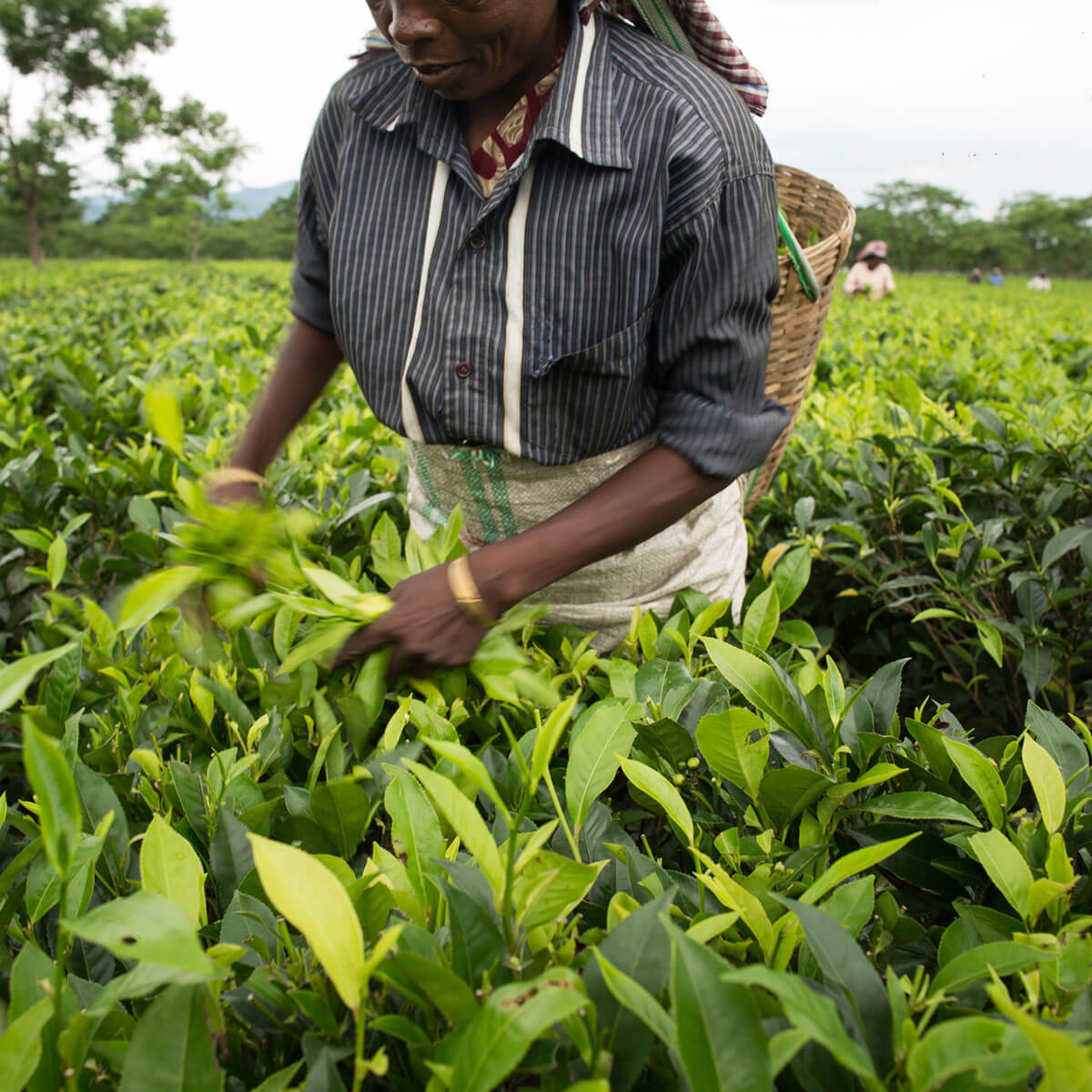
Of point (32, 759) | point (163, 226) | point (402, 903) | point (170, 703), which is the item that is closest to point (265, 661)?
point (170, 703)

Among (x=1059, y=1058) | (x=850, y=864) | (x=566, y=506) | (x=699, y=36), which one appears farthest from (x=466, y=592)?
(x=699, y=36)

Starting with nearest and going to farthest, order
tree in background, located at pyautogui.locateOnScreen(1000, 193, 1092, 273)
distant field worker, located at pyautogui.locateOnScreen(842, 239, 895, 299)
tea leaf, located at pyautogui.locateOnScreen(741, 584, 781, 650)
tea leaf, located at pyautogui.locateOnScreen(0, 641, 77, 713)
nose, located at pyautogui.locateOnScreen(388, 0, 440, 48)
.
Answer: tea leaf, located at pyautogui.locateOnScreen(0, 641, 77, 713) → nose, located at pyautogui.locateOnScreen(388, 0, 440, 48) → tea leaf, located at pyautogui.locateOnScreen(741, 584, 781, 650) → distant field worker, located at pyautogui.locateOnScreen(842, 239, 895, 299) → tree in background, located at pyautogui.locateOnScreen(1000, 193, 1092, 273)

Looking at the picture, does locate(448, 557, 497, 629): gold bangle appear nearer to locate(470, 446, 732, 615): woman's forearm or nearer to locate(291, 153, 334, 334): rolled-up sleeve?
locate(470, 446, 732, 615): woman's forearm

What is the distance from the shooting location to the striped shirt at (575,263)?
1.34m

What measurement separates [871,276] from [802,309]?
8.46 metres

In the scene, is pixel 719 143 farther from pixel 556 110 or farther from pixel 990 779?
pixel 990 779

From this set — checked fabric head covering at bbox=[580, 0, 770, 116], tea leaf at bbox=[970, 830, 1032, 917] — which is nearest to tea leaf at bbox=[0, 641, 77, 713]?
tea leaf at bbox=[970, 830, 1032, 917]

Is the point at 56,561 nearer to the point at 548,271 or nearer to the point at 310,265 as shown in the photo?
the point at 310,265

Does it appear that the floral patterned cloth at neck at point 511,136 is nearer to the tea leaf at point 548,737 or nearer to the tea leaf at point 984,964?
the tea leaf at point 548,737

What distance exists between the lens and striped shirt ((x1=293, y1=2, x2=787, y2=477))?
1336mm

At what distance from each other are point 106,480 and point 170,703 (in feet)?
3.80

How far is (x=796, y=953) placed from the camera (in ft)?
3.01

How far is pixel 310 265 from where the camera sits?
1.76 metres

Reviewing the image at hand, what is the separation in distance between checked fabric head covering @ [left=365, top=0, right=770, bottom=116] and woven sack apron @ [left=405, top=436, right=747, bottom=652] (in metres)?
0.62
